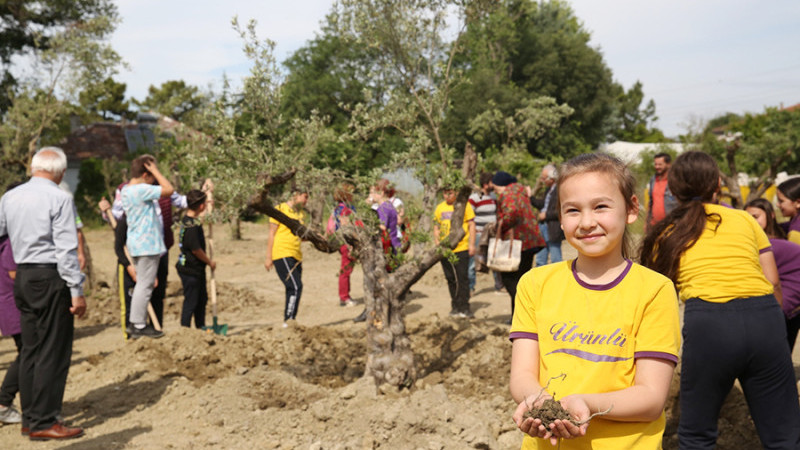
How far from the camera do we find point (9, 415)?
215 inches

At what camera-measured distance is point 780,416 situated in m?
3.31

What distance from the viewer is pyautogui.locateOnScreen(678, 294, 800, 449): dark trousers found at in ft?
10.7

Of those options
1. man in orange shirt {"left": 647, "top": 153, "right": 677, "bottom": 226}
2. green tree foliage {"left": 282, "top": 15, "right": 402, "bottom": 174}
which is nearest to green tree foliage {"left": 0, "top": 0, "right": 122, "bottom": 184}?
man in orange shirt {"left": 647, "top": 153, "right": 677, "bottom": 226}

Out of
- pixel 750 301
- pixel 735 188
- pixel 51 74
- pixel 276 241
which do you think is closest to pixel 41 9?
pixel 51 74

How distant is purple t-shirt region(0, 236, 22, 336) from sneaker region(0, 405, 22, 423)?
0.61 m

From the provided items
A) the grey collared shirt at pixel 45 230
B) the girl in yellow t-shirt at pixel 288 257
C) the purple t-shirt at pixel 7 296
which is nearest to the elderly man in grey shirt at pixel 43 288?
the grey collared shirt at pixel 45 230

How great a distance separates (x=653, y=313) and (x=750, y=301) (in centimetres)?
163

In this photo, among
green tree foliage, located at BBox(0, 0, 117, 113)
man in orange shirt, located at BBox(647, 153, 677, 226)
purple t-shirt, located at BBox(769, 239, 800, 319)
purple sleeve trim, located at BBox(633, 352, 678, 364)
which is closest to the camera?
purple sleeve trim, located at BBox(633, 352, 678, 364)

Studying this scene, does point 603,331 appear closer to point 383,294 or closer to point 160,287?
point 383,294

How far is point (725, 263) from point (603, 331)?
1670 millimetres

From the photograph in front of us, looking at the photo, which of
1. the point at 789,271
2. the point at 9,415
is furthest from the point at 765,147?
the point at 9,415

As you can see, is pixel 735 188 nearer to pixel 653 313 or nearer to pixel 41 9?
pixel 653 313

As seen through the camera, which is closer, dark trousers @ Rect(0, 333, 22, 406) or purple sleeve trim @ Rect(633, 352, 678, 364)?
purple sleeve trim @ Rect(633, 352, 678, 364)

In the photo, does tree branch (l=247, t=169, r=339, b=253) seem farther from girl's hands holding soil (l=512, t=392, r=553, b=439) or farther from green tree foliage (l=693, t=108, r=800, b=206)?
green tree foliage (l=693, t=108, r=800, b=206)
